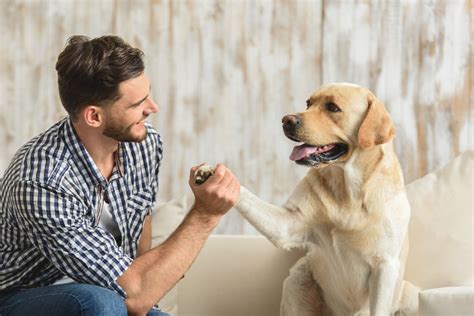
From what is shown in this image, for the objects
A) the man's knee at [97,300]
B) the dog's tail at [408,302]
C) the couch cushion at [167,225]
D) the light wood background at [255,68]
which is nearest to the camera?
the man's knee at [97,300]

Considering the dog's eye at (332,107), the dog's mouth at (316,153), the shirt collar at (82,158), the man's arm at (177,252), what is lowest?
the man's arm at (177,252)

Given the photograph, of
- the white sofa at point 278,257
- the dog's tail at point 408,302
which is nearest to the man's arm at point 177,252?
the white sofa at point 278,257

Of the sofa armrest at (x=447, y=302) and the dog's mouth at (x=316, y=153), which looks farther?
the dog's mouth at (x=316, y=153)

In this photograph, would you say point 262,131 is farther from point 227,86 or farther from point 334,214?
point 334,214

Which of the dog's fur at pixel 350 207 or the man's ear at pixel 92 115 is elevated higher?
the man's ear at pixel 92 115

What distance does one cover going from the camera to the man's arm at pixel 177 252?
1.97m

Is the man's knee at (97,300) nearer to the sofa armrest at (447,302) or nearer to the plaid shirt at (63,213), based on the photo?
the plaid shirt at (63,213)

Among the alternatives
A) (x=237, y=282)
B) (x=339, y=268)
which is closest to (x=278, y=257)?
(x=237, y=282)

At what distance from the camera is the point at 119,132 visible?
6.88 ft

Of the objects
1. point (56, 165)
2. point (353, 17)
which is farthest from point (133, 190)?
point (353, 17)

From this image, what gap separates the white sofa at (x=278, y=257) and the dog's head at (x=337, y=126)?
440 millimetres

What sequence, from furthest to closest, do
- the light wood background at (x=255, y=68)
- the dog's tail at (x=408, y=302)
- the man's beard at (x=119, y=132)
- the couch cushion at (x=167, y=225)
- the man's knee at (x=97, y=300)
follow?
the light wood background at (x=255, y=68), the couch cushion at (x=167, y=225), the dog's tail at (x=408, y=302), the man's beard at (x=119, y=132), the man's knee at (x=97, y=300)

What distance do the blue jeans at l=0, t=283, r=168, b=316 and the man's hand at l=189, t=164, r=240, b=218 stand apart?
31cm

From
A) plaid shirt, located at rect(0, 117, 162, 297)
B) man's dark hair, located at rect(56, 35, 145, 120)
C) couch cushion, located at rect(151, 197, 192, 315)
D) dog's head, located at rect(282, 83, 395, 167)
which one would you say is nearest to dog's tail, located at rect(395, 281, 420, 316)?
dog's head, located at rect(282, 83, 395, 167)
